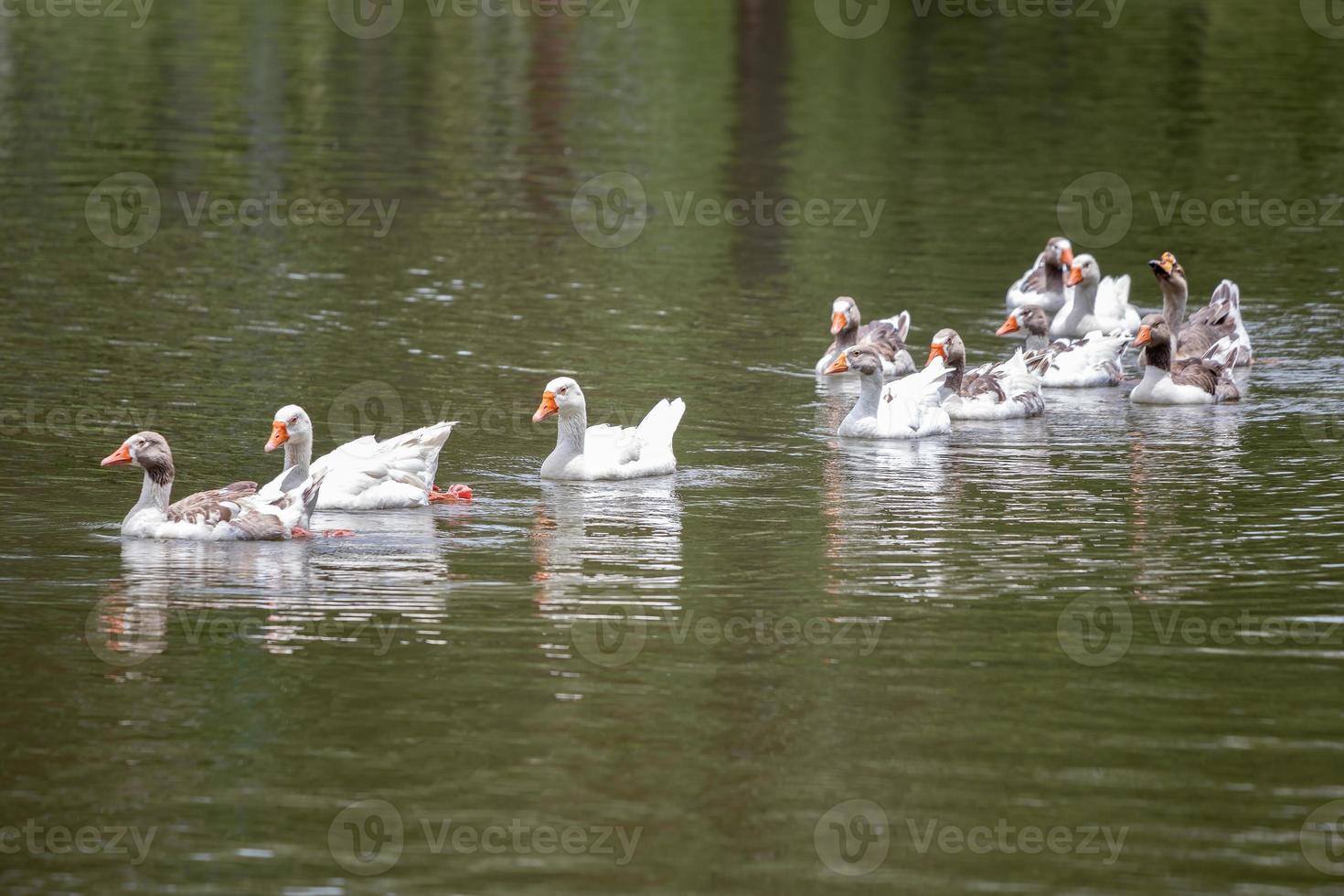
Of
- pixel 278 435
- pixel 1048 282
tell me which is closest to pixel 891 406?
pixel 278 435

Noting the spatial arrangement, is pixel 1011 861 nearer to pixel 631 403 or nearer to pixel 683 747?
pixel 683 747

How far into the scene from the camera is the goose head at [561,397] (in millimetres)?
19578

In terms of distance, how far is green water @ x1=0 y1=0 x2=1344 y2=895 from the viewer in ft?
37.2

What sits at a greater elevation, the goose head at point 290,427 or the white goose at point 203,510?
the goose head at point 290,427

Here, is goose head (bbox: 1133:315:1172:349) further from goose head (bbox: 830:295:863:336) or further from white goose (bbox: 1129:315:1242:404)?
goose head (bbox: 830:295:863:336)

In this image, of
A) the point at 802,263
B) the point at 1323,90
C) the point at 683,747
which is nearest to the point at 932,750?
the point at 683,747

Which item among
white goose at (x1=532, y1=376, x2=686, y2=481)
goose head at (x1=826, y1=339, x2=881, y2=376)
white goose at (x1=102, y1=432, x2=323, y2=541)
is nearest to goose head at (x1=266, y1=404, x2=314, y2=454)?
white goose at (x1=102, y1=432, x2=323, y2=541)

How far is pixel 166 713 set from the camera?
12969mm

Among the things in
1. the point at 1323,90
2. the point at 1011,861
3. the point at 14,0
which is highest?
the point at 14,0

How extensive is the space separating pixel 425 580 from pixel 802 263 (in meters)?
18.0

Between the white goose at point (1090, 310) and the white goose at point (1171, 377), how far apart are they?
3612 millimetres

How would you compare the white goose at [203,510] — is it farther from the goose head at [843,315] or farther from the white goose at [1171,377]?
the white goose at [1171,377]

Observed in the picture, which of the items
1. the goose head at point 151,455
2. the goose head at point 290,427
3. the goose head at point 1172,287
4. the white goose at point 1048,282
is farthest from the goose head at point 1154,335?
the goose head at point 151,455

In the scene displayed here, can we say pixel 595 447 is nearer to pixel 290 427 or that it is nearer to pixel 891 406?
pixel 290 427
